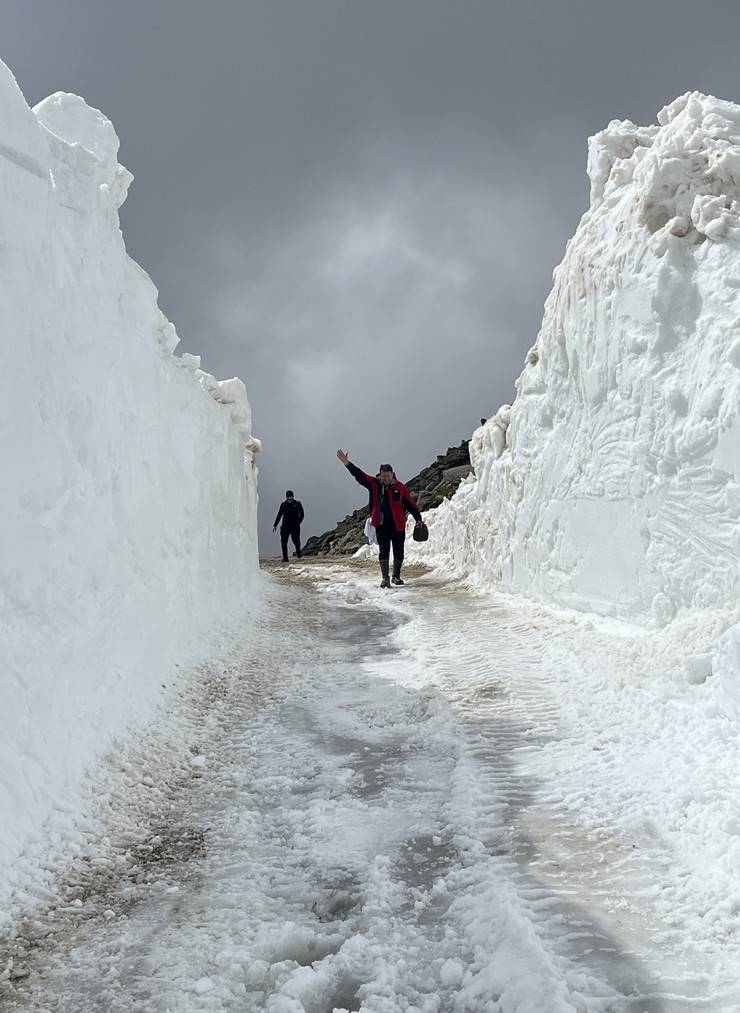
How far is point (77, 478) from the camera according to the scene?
526 cm

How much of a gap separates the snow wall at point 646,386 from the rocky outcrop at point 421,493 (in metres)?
15.0

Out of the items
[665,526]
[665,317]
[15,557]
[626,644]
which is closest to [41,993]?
[15,557]

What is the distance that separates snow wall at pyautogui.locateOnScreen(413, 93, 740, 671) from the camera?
5.74 meters

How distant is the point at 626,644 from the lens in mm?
6102

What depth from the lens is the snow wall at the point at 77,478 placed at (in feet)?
13.5

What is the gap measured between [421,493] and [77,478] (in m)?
22.3

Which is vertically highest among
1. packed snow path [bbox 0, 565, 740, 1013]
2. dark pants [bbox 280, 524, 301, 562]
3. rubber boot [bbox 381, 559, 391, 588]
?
dark pants [bbox 280, 524, 301, 562]

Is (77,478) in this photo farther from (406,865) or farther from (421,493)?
(421,493)

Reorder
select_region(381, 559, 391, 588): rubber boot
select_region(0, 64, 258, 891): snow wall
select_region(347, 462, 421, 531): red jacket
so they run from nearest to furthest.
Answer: select_region(0, 64, 258, 891): snow wall → select_region(381, 559, 391, 588): rubber boot → select_region(347, 462, 421, 531): red jacket

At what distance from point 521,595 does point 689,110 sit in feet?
19.0

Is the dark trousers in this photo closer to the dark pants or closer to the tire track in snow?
the tire track in snow

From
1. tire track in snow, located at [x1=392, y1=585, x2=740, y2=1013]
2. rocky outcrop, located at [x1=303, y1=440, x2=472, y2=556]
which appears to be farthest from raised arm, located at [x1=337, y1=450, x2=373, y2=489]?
rocky outcrop, located at [x1=303, y1=440, x2=472, y2=556]

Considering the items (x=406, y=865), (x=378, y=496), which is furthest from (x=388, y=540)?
(x=406, y=865)

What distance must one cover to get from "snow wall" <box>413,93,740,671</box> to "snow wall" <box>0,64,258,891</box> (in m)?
4.02
